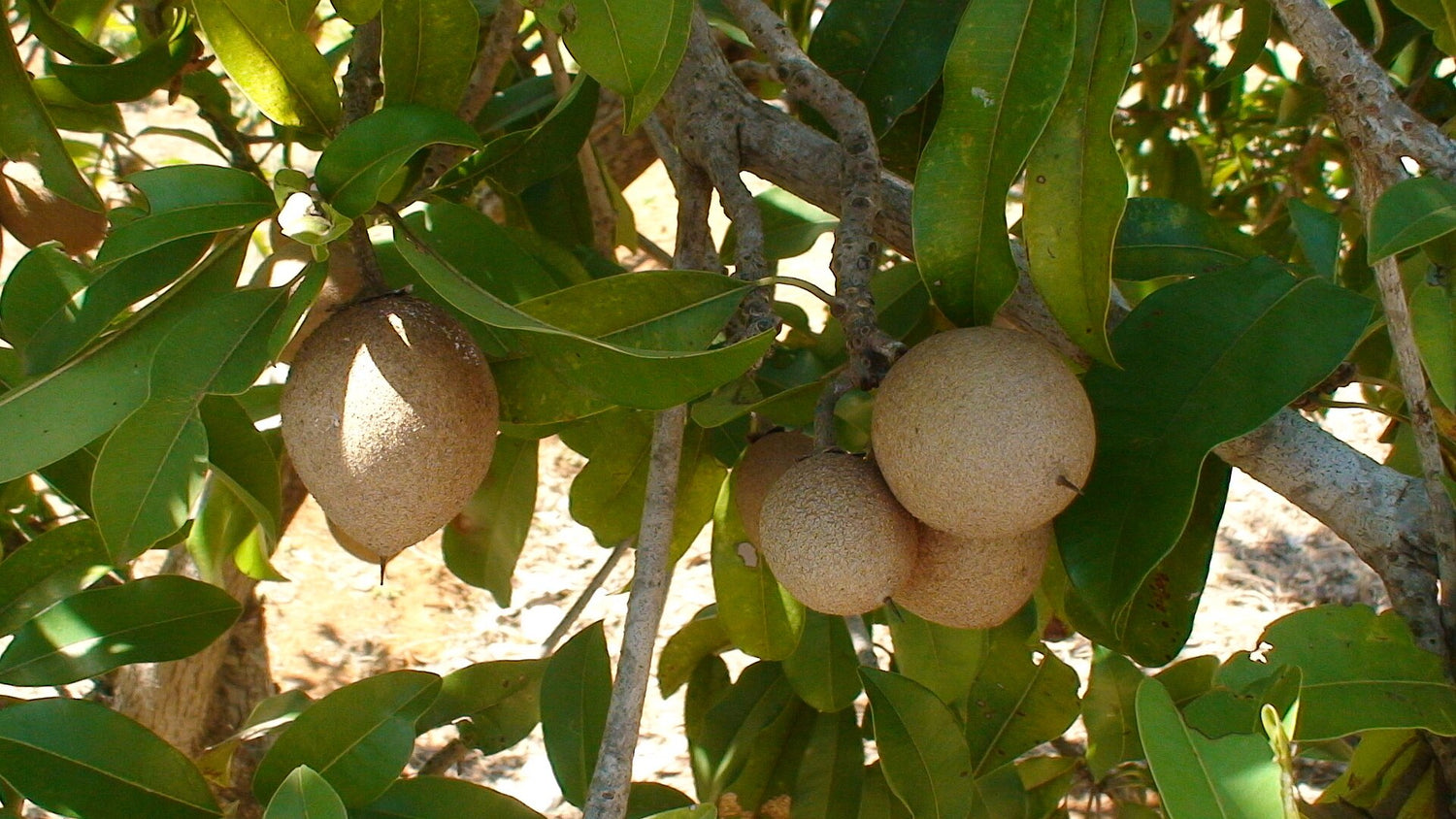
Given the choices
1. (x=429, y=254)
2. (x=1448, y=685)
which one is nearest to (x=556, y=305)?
(x=429, y=254)

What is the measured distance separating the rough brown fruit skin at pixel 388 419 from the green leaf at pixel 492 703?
46 centimetres

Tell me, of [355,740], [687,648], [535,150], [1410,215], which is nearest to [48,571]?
[355,740]

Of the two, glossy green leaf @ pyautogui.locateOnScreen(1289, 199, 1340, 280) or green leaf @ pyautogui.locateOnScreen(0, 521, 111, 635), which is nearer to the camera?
glossy green leaf @ pyautogui.locateOnScreen(1289, 199, 1340, 280)

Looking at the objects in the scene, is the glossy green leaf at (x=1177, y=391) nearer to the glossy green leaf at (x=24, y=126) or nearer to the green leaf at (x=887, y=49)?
the green leaf at (x=887, y=49)

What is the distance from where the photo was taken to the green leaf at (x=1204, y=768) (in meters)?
0.68

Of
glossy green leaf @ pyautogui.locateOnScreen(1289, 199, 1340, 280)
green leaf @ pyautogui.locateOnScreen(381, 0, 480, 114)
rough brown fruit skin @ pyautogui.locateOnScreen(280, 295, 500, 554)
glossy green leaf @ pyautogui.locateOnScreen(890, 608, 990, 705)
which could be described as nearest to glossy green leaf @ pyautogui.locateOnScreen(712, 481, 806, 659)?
glossy green leaf @ pyautogui.locateOnScreen(890, 608, 990, 705)

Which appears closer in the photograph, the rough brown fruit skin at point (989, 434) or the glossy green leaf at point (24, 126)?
the rough brown fruit skin at point (989, 434)

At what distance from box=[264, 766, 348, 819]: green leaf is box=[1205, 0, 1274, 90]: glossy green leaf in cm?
112

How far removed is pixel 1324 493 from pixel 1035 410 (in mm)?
248

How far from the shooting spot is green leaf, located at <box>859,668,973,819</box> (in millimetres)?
1128

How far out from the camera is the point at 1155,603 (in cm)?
100

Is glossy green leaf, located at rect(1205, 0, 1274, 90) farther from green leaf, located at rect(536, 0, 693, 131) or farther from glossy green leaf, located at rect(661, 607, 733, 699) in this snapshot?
glossy green leaf, located at rect(661, 607, 733, 699)


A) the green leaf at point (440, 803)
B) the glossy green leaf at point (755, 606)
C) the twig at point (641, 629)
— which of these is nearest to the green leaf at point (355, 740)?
the green leaf at point (440, 803)

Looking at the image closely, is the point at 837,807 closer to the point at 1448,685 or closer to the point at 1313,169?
the point at 1448,685
